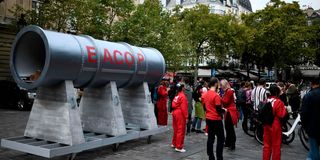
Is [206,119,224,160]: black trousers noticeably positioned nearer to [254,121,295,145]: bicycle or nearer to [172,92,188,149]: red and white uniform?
[172,92,188,149]: red and white uniform

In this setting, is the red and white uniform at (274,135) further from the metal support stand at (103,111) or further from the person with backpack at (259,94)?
the person with backpack at (259,94)

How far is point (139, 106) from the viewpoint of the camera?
10.1 metres

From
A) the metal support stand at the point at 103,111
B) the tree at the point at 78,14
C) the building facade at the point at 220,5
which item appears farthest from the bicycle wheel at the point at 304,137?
the building facade at the point at 220,5

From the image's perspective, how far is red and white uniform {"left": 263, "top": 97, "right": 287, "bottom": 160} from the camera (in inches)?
273

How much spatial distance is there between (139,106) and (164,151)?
5.61 feet

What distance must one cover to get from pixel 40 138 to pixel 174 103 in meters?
3.31

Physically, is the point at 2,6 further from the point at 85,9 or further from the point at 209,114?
the point at 209,114

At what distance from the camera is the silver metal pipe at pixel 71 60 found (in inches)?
273

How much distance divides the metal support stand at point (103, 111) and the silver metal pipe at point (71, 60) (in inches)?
12.5

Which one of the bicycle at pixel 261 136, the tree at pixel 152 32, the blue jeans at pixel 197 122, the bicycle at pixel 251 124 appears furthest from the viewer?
the tree at pixel 152 32

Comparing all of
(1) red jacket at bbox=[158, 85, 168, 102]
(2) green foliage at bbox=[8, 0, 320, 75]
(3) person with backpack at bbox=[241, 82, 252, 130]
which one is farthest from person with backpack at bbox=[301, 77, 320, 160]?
(2) green foliage at bbox=[8, 0, 320, 75]

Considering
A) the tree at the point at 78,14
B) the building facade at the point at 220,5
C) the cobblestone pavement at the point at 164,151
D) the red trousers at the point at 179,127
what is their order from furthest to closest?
the building facade at the point at 220,5 → the tree at the point at 78,14 → the red trousers at the point at 179,127 → the cobblestone pavement at the point at 164,151

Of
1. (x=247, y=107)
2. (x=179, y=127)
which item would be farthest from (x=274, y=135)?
(x=247, y=107)

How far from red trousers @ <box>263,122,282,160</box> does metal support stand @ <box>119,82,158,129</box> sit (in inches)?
149
